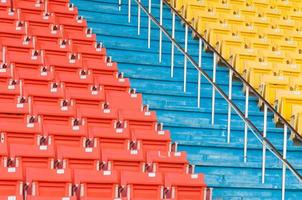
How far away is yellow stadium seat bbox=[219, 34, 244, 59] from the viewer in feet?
34.1

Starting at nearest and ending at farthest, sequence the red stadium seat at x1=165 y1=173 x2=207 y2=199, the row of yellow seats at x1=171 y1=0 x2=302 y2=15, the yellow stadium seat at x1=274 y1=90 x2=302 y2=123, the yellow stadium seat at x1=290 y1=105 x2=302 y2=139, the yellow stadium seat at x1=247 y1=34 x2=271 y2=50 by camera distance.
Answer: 1. the red stadium seat at x1=165 y1=173 x2=207 y2=199
2. the yellow stadium seat at x1=290 y1=105 x2=302 y2=139
3. the yellow stadium seat at x1=274 y1=90 x2=302 y2=123
4. the yellow stadium seat at x1=247 y1=34 x2=271 y2=50
5. the row of yellow seats at x1=171 y1=0 x2=302 y2=15

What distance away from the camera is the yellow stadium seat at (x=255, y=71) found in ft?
31.8

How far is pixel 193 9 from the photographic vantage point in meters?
11.8

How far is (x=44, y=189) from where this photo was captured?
20.5 ft

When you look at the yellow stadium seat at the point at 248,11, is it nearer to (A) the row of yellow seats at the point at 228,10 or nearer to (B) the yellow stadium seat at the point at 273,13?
(A) the row of yellow seats at the point at 228,10

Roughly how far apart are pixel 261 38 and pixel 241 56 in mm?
1314

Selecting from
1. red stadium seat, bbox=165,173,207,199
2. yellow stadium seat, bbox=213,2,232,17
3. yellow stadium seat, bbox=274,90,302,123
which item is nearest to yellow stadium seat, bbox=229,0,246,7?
yellow stadium seat, bbox=213,2,232,17

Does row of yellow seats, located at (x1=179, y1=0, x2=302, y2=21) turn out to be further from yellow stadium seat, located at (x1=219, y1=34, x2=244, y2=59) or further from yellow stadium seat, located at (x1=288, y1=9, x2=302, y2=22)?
yellow stadium seat, located at (x1=219, y1=34, x2=244, y2=59)

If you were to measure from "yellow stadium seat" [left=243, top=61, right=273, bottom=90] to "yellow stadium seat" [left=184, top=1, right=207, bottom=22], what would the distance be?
5.55 feet

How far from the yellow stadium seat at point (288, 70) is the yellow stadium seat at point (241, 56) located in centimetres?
39

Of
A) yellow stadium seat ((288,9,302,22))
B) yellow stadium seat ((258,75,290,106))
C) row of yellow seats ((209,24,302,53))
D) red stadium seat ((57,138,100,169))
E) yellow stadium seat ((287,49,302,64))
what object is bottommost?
red stadium seat ((57,138,100,169))

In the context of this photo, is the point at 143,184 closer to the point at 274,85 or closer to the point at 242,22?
the point at 274,85

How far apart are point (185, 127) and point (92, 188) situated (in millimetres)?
2322

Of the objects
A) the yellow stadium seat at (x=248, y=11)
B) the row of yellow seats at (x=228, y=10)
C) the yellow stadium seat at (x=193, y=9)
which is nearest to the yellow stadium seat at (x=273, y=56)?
the yellow stadium seat at (x=193, y=9)
